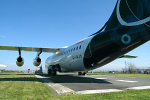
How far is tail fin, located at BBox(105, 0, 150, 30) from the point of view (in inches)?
276

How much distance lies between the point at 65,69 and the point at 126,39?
9.80 meters

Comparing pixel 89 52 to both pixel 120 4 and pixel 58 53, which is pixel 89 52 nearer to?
pixel 120 4

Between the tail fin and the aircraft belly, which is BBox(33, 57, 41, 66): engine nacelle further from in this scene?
the tail fin

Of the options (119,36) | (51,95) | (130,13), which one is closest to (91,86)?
(51,95)

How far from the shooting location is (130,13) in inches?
310

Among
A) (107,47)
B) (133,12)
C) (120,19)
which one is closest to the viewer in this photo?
(133,12)

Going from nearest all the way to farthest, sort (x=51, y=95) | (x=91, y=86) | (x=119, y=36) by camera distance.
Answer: (x=51, y=95) < (x=91, y=86) < (x=119, y=36)

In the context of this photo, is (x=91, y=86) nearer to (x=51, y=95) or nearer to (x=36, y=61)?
(x=51, y=95)

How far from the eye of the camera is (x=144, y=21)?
7098 mm

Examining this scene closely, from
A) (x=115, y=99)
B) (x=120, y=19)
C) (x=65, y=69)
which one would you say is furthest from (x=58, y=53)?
(x=115, y=99)

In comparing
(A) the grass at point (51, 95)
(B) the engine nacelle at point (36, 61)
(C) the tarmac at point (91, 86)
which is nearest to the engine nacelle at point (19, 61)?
(B) the engine nacelle at point (36, 61)

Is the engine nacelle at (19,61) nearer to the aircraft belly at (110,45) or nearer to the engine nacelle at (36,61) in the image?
the engine nacelle at (36,61)

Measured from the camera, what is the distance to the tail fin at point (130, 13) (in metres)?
7.01

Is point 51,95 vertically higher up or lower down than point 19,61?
lower down
